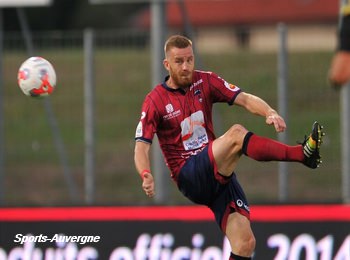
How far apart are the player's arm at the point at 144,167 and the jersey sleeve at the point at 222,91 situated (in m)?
0.78

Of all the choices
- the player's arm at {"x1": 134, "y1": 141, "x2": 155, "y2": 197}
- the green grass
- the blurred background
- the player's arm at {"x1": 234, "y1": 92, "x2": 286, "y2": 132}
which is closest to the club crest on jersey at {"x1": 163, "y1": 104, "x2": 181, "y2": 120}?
the player's arm at {"x1": 134, "y1": 141, "x2": 155, "y2": 197}

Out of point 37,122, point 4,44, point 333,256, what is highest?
point 4,44

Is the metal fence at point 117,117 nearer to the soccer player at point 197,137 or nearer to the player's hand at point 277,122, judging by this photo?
the soccer player at point 197,137

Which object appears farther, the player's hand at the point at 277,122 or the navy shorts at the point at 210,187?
the navy shorts at the point at 210,187

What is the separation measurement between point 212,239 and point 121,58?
4820 millimetres

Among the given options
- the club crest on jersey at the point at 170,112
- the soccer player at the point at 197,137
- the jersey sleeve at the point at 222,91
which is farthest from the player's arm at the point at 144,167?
the jersey sleeve at the point at 222,91

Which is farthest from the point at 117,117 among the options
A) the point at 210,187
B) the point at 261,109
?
the point at 261,109

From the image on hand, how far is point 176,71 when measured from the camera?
8.38m

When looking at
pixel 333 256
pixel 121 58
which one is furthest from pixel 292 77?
pixel 333 256

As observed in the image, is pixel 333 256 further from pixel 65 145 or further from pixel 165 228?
pixel 65 145

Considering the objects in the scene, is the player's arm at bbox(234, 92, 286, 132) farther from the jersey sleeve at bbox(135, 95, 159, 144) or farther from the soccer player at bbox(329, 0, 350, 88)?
the soccer player at bbox(329, 0, 350, 88)

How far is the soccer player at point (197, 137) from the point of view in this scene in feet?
27.2

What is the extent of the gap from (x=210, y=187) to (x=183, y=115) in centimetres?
63

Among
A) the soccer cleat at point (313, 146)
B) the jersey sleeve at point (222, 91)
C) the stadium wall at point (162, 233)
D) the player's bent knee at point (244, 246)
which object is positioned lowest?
the stadium wall at point (162, 233)
